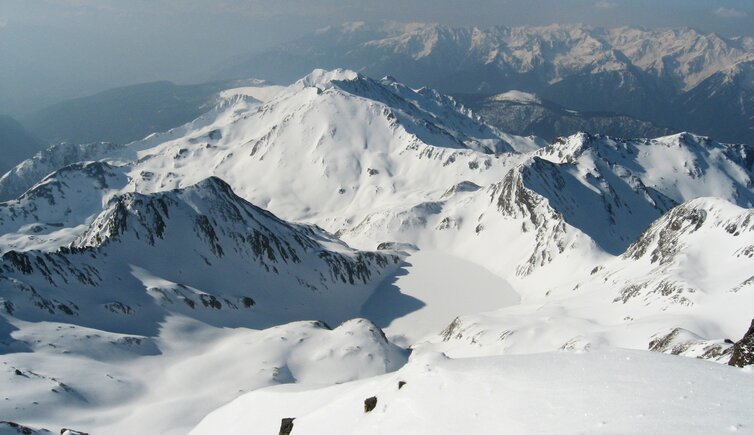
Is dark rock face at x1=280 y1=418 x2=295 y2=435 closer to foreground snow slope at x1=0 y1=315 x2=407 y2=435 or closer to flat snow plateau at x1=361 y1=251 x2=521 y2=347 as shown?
foreground snow slope at x1=0 y1=315 x2=407 y2=435

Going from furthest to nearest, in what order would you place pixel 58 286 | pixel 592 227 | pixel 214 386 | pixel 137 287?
pixel 592 227 → pixel 137 287 → pixel 58 286 → pixel 214 386

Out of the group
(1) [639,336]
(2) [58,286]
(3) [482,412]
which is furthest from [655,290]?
(2) [58,286]

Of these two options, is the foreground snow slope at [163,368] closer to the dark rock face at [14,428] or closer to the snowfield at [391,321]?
the snowfield at [391,321]

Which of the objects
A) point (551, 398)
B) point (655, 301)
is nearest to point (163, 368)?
point (551, 398)

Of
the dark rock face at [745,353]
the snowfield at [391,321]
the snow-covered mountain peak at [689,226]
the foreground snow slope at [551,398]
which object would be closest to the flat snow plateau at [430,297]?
the snowfield at [391,321]

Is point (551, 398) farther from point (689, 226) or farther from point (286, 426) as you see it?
point (689, 226)

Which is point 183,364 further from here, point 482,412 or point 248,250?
point 482,412
